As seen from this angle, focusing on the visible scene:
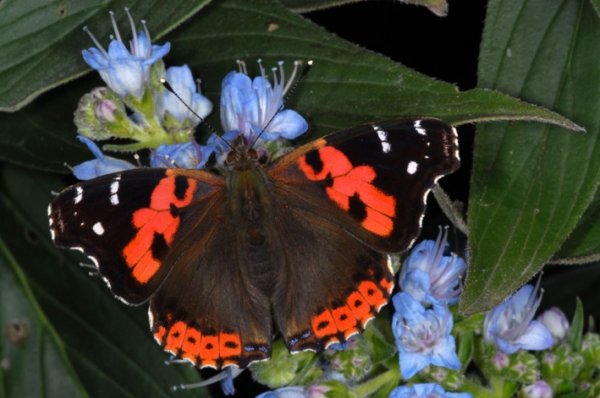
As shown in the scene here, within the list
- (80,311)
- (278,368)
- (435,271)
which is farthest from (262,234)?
(80,311)

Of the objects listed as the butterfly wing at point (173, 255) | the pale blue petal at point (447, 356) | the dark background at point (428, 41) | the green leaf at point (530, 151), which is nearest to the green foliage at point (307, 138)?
the green leaf at point (530, 151)

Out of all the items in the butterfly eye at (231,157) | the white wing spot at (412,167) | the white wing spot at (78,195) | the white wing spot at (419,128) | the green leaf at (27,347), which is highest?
the white wing spot at (419,128)

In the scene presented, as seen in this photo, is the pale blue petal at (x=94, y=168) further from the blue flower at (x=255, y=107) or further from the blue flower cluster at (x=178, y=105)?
the blue flower at (x=255, y=107)

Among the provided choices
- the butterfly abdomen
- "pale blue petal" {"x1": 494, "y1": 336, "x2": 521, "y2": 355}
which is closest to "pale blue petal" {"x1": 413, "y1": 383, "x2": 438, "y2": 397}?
"pale blue petal" {"x1": 494, "y1": 336, "x2": 521, "y2": 355}

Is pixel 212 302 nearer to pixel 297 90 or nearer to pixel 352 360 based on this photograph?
pixel 352 360

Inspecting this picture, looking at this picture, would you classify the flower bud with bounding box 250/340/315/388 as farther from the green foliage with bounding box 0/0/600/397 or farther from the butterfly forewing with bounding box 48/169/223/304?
the butterfly forewing with bounding box 48/169/223/304

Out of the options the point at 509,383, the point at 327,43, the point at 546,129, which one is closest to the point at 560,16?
the point at 546,129
